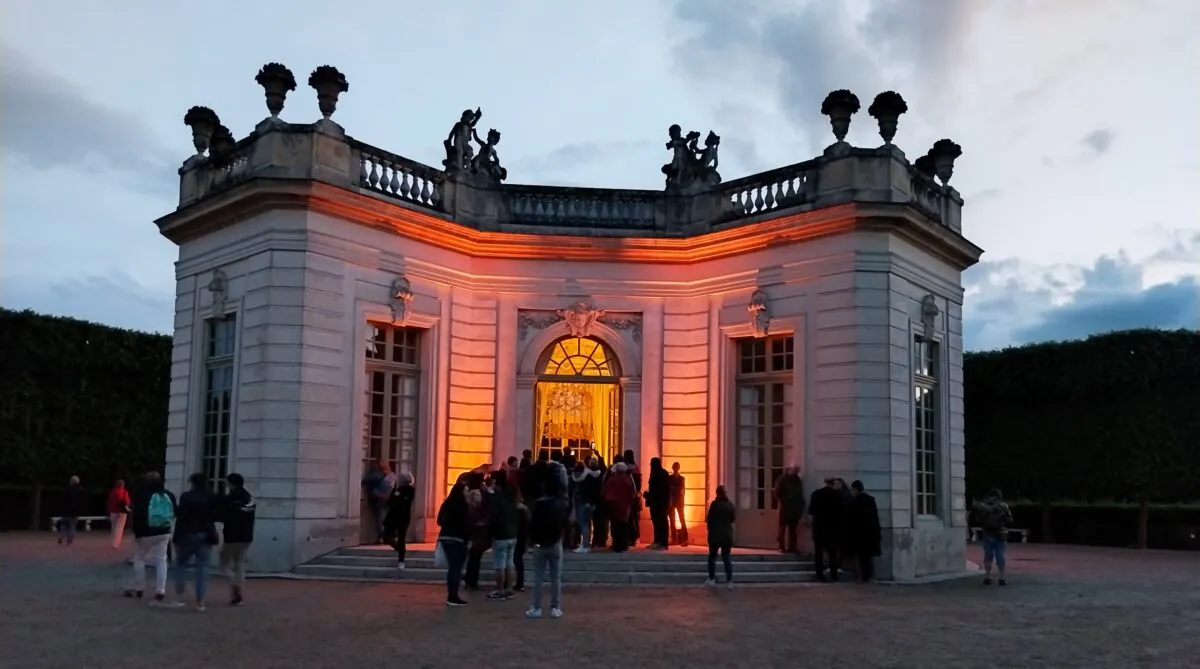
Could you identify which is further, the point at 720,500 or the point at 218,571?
the point at 218,571

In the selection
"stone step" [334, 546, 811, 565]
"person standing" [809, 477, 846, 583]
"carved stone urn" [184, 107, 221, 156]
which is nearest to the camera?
"person standing" [809, 477, 846, 583]

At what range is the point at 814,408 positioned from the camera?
15.3 m

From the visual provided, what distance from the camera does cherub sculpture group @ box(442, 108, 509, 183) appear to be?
55.8ft

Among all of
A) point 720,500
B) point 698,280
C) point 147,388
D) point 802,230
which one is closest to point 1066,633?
point 720,500

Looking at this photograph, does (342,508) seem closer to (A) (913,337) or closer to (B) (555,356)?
(B) (555,356)

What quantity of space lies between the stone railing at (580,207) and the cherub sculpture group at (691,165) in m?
0.44

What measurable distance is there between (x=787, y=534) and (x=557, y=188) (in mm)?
6411

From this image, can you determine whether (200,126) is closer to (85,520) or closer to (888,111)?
(888,111)

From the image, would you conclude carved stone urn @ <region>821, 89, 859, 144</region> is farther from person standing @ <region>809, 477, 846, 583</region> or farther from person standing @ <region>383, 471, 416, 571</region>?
person standing @ <region>383, 471, 416, 571</region>

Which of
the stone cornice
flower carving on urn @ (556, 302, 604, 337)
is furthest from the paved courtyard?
flower carving on urn @ (556, 302, 604, 337)

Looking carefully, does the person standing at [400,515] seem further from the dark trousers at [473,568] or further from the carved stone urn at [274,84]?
the carved stone urn at [274,84]

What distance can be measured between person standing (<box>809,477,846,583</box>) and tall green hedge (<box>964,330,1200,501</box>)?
14.7 meters

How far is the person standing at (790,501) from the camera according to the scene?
15.0 metres

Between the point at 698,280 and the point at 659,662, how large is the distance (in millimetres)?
9626
